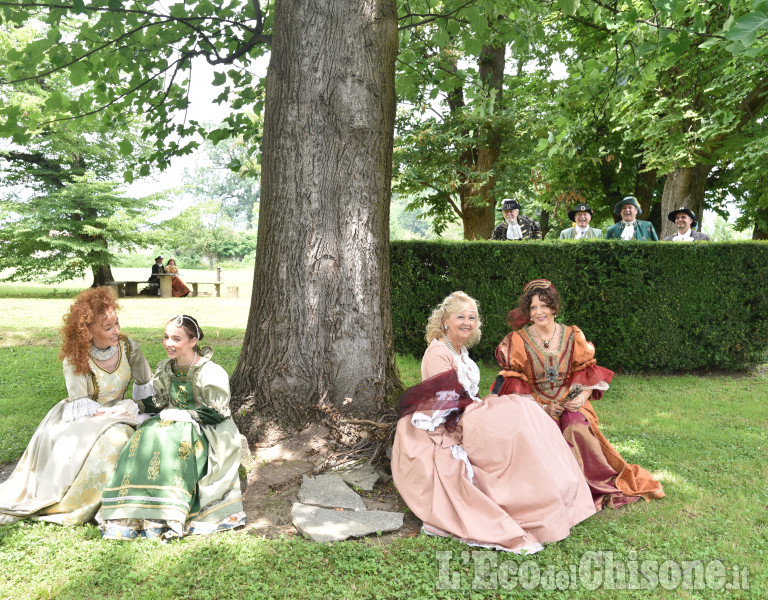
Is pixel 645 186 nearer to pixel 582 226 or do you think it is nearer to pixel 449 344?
pixel 582 226

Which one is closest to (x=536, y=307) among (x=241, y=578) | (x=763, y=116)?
(x=241, y=578)

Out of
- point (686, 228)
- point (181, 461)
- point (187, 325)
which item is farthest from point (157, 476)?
point (686, 228)

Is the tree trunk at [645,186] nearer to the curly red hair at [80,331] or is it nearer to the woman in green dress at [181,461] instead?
the woman in green dress at [181,461]

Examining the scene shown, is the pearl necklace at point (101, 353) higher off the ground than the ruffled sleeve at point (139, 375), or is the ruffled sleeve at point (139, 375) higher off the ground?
the pearl necklace at point (101, 353)

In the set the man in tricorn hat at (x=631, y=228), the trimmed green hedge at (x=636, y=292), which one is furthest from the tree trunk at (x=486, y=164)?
the trimmed green hedge at (x=636, y=292)

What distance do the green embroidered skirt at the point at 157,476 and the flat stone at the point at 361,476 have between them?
1.05 metres

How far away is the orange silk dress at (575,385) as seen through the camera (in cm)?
417

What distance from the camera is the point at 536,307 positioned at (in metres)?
4.42

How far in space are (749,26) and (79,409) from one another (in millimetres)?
4735

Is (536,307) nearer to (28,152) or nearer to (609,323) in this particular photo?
(609,323)

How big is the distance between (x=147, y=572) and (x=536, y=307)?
3110 mm

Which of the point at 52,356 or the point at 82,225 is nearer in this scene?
the point at 52,356

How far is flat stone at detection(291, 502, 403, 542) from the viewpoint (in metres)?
3.43

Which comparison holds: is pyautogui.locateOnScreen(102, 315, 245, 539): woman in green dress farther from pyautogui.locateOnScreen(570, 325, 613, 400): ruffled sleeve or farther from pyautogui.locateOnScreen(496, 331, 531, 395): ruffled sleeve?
pyautogui.locateOnScreen(570, 325, 613, 400): ruffled sleeve
